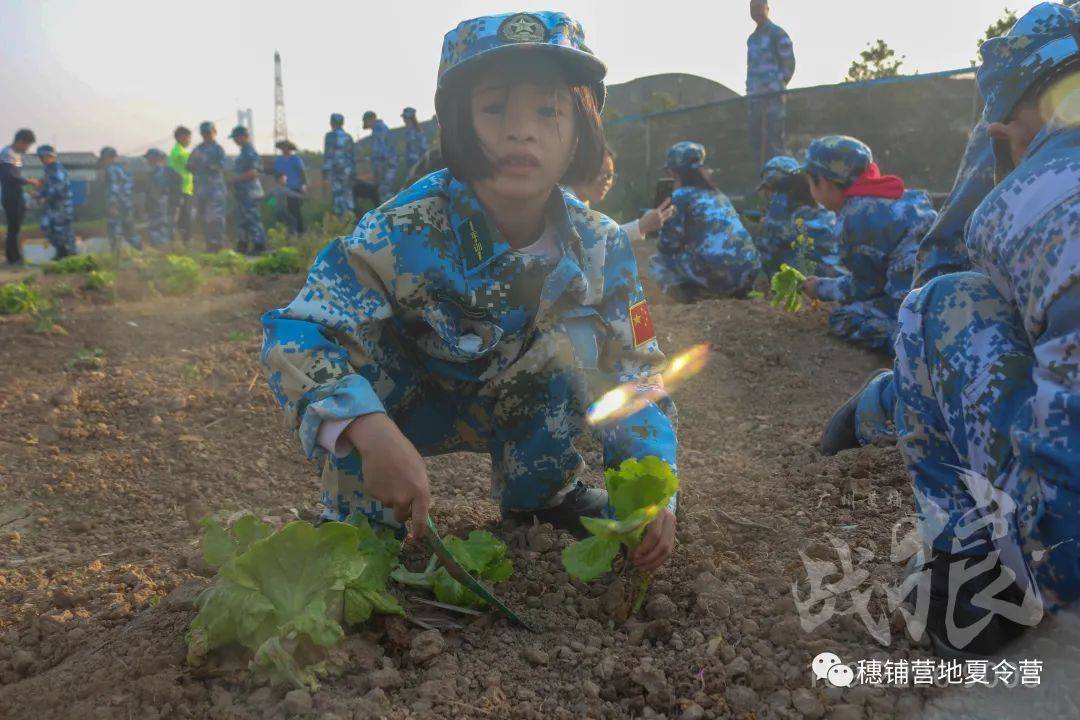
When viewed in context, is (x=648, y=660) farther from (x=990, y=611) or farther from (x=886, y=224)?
(x=886, y=224)

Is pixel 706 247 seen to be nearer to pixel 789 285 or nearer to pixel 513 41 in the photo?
pixel 789 285

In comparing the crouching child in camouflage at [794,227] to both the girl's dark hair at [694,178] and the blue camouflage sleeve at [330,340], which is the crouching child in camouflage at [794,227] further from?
the blue camouflage sleeve at [330,340]

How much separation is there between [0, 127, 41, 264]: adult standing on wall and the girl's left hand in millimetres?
11484

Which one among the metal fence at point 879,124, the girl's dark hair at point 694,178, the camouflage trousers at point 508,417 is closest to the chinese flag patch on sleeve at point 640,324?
the camouflage trousers at point 508,417

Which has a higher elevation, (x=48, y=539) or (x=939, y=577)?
(x=939, y=577)

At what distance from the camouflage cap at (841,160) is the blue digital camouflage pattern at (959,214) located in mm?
2637

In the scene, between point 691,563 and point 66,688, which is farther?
point 691,563

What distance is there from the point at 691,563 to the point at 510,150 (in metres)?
0.97

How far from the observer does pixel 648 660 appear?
1.52m

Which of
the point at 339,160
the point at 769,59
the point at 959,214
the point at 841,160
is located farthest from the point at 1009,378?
the point at 339,160

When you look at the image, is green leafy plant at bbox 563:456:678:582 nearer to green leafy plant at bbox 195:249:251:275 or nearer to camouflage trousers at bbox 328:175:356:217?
green leafy plant at bbox 195:249:251:275

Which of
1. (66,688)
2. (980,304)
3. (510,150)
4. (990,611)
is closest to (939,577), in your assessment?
(990,611)

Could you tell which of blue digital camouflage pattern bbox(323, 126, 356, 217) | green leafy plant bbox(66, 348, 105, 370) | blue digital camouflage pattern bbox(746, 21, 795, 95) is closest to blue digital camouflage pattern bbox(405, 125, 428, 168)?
blue digital camouflage pattern bbox(323, 126, 356, 217)

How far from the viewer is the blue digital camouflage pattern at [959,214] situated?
2.07 metres
